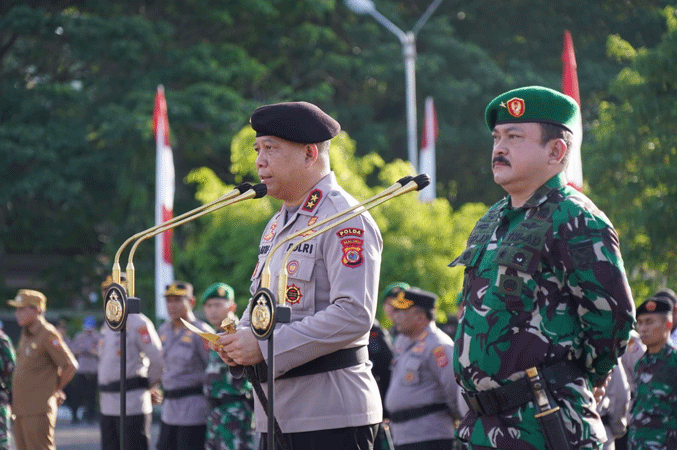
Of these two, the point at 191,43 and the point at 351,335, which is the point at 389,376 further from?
the point at 191,43

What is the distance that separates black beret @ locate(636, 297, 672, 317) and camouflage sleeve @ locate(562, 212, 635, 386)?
405cm

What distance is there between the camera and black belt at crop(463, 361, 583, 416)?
3.30 meters

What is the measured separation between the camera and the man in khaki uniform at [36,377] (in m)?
9.90

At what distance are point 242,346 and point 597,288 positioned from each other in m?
1.25

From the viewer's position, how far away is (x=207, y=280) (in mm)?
19688

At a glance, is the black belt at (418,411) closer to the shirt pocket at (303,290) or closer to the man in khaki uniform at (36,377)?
the man in khaki uniform at (36,377)

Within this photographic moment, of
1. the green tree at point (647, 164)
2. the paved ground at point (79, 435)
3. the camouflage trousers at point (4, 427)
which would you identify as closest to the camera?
the camouflage trousers at point (4, 427)

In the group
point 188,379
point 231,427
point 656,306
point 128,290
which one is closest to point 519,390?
point 128,290

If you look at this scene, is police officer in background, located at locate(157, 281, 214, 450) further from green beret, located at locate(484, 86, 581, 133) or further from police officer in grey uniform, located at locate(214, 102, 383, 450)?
green beret, located at locate(484, 86, 581, 133)

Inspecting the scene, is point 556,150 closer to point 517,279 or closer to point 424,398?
point 517,279

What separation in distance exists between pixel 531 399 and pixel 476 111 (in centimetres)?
2720

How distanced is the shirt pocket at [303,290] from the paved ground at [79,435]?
35.0ft

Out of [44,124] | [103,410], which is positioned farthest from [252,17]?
[103,410]

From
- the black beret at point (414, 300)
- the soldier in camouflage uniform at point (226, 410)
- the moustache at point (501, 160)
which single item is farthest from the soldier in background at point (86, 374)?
the moustache at point (501, 160)
